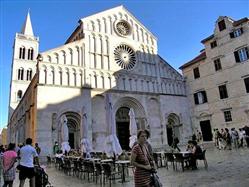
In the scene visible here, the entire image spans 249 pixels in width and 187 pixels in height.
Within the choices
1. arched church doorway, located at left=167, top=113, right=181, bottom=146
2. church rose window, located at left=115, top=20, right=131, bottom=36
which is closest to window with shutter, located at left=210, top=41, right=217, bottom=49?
arched church doorway, located at left=167, top=113, right=181, bottom=146

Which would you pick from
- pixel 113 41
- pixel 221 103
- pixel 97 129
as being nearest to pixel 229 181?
pixel 97 129

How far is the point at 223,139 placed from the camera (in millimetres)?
19984

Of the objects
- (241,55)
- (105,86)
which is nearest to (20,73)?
(105,86)

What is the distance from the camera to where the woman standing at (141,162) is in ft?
13.5

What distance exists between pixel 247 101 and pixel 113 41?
16901 mm

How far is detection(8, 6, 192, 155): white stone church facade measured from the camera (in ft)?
65.1

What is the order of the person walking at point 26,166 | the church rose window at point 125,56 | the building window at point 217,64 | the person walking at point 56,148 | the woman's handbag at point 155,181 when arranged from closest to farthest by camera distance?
1. the woman's handbag at point 155,181
2. the person walking at point 26,166
3. the person walking at point 56,148
4. the building window at point 217,64
5. the church rose window at point 125,56

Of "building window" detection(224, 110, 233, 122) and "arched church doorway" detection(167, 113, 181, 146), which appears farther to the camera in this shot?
"arched church doorway" detection(167, 113, 181, 146)

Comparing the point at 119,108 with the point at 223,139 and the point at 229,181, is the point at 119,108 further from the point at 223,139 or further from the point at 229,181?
the point at 229,181

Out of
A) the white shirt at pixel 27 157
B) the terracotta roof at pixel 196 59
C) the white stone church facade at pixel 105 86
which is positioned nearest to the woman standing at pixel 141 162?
the white shirt at pixel 27 157

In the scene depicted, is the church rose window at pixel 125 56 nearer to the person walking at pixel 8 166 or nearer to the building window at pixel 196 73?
the building window at pixel 196 73

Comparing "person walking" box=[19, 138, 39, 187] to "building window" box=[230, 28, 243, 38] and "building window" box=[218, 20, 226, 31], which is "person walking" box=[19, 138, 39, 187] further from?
"building window" box=[218, 20, 226, 31]

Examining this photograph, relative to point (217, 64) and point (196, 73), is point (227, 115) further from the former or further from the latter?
point (196, 73)

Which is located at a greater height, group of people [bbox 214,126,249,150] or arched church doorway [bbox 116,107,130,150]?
arched church doorway [bbox 116,107,130,150]
